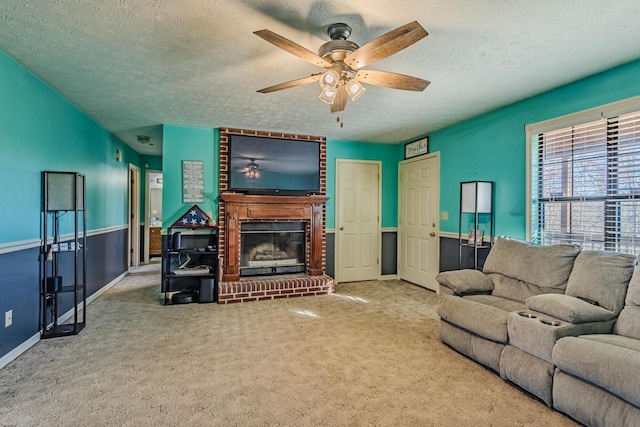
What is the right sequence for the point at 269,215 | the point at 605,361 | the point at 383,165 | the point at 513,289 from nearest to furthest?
the point at 605,361 → the point at 513,289 → the point at 269,215 → the point at 383,165

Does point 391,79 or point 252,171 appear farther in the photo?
point 252,171

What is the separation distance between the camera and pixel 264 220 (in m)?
4.68

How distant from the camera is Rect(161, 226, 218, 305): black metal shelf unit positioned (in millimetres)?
4090

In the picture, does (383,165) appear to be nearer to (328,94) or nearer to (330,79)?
(328,94)

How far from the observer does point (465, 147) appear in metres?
4.24

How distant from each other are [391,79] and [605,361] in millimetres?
2048

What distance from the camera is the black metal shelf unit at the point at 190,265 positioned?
4090mm

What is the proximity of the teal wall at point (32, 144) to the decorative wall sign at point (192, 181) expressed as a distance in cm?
111

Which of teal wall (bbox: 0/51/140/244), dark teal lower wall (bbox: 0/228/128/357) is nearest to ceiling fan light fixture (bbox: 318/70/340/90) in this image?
teal wall (bbox: 0/51/140/244)

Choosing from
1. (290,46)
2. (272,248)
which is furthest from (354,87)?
(272,248)

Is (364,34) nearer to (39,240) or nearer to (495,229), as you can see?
(495,229)

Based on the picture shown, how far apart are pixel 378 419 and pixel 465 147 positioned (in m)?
3.52

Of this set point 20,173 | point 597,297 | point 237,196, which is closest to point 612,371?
point 597,297

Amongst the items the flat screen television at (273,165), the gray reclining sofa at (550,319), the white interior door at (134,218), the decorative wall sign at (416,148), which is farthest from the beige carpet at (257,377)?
the white interior door at (134,218)
